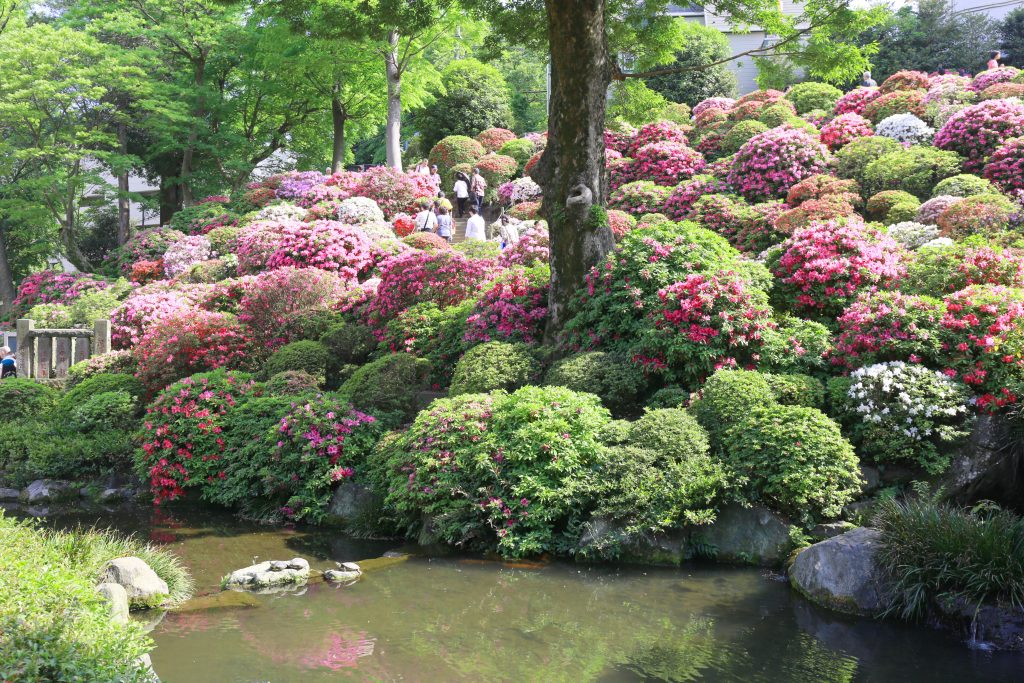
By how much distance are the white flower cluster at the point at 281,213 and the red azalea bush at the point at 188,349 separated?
7.52 meters

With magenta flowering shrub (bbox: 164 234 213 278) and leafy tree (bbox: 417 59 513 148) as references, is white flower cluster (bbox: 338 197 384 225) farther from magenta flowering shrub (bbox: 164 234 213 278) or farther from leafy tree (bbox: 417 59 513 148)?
leafy tree (bbox: 417 59 513 148)

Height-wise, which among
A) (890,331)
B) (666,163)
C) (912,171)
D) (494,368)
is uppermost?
(666,163)

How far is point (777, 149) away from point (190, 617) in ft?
46.0

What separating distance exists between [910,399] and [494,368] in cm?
446

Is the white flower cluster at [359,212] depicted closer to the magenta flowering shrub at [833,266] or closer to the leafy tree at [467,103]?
the magenta flowering shrub at [833,266]

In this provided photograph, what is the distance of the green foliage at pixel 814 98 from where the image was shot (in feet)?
76.4

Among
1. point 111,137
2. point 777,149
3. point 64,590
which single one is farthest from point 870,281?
point 111,137

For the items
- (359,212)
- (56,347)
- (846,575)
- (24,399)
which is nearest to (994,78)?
(359,212)

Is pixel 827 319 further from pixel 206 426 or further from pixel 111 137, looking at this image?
pixel 111 137

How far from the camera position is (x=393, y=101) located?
2330 cm

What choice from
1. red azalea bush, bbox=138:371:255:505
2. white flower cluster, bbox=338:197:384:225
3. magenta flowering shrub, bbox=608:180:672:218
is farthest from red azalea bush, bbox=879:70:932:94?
red azalea bush, bbox=138:371:255:505

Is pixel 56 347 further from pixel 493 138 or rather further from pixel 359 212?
pixel 493 138

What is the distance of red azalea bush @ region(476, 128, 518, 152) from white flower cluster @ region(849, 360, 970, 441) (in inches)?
794

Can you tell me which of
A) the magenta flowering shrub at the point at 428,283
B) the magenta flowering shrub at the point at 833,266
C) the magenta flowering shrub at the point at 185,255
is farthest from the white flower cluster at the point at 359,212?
the magenta flowering shrub at the point at 833,266
